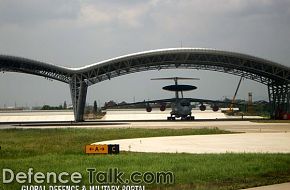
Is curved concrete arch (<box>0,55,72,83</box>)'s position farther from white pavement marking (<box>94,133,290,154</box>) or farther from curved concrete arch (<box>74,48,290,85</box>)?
white pavement marking (<box>94,133,290,154</box>)

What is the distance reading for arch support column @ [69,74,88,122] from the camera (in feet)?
257

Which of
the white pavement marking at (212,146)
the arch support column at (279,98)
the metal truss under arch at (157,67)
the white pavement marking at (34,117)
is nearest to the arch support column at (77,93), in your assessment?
the metal truss under arch at (157,67)

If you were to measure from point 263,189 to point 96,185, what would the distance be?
Result: 17.2 feet

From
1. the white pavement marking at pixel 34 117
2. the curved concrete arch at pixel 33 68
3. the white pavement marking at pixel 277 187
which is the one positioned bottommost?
the white pavement marking at pixel 277 187

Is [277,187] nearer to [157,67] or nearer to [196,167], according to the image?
[196,167]

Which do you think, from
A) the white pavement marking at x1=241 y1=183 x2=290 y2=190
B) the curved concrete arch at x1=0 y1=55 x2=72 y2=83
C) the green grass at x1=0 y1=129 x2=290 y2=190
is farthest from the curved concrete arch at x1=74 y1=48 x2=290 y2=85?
the white pavement marking at x1=241 y1=183 x2=290 y2=190

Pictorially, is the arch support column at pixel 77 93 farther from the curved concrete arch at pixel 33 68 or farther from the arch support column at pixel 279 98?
the arch support column at pixel 279 98

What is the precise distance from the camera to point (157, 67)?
80.2m

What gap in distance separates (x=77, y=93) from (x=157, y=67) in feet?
53.3

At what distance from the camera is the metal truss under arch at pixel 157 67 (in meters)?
74.4

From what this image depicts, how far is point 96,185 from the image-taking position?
13.2m

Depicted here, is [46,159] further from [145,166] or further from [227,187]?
[227,187]

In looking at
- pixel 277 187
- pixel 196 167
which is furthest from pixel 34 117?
pixel 277 187

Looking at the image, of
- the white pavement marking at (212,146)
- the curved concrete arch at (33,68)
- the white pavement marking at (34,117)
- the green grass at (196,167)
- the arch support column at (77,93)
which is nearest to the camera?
the green grass at (196,167)
